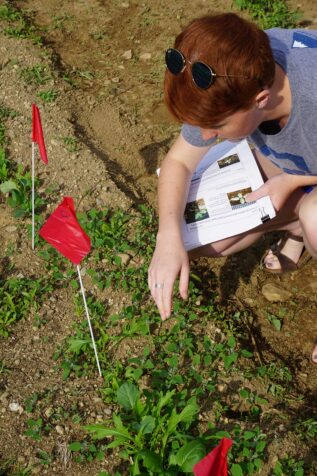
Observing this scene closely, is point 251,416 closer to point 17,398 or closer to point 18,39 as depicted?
point 17,398

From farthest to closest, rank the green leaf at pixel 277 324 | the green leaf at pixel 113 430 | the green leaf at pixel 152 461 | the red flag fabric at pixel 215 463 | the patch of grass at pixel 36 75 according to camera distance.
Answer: the patch of grass at pixel 36 75
the green leaf at pixel 277 324
the green leaf at pixel 113 430
the green leaf at pixel 152 461
the red flag fabric at pixel 215 463

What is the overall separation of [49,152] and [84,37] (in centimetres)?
167

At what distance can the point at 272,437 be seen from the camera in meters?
2.30

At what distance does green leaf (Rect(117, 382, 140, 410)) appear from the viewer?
221cm

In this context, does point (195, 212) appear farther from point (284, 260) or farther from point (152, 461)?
point (152, 461)

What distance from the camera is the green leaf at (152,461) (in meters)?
2.00

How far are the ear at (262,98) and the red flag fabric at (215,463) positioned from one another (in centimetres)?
108

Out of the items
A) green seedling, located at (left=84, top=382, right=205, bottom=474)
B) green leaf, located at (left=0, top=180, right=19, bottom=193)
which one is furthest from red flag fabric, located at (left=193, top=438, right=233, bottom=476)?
green leaf, located at (left=0, top=180, right=19, bottom=193)

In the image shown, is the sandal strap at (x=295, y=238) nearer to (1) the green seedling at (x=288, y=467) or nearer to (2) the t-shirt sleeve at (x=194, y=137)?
(2) the t-shirt sleeve at (x=194, y=137)

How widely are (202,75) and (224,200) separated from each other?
0.92 metres

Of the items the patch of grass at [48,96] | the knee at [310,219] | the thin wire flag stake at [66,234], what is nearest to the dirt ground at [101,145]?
the patch of grass at [48,96]

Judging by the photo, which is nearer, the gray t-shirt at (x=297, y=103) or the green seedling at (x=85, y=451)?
the gray t-shirt at (x=297, y=103)

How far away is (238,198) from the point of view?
8.39ft

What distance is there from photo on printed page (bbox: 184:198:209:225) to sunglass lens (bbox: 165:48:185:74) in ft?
2.85
